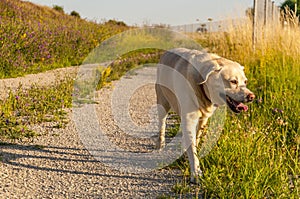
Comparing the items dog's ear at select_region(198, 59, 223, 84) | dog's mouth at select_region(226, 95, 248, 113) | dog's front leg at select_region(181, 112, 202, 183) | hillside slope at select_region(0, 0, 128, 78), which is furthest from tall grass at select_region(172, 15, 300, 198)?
hillside slope at select_region(0, 0, 128, 78)

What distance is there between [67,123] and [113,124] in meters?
0.70

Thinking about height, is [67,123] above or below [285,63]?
below

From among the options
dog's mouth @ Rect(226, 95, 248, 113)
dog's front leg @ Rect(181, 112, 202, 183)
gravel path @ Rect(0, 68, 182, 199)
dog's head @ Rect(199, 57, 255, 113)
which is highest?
dog's head @ Rect(199, 57, 255, 113)

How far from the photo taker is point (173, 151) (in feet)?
14.3

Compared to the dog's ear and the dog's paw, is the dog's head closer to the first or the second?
the dog's ear

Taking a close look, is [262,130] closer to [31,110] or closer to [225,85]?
[225,85]

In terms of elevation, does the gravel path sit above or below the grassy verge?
below

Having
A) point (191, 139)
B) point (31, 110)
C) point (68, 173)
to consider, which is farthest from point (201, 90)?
point (31, 110)

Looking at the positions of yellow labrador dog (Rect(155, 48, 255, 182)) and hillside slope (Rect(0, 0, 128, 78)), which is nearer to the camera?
yellow labrador dog (Rect(155, 48, 255, 182))

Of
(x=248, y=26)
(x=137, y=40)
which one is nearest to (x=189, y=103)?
(x=248, y=26)

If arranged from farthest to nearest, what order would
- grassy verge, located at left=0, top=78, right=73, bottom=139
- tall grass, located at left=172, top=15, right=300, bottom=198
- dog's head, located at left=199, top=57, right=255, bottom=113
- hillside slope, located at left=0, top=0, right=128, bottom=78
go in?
1. hillside slope, located at left=0, top=0, right=128, bottom=78
2. grassy verge, located at left=0, top=78, right=73, bottom=139
3. dog's head, located at left=199, top=57, right=255, bottom=113
4. tall grass, located at left=172, top=15, right=300, bottom=198

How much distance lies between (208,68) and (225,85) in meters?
0.21

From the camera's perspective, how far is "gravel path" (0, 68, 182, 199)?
3260mm

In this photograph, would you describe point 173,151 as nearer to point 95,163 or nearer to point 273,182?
point 95,163
